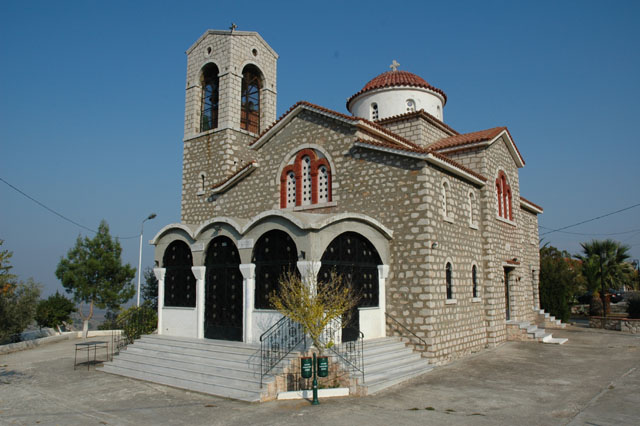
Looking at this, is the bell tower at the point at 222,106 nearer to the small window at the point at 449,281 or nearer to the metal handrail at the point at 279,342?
the metal handrail at the point at 279,342

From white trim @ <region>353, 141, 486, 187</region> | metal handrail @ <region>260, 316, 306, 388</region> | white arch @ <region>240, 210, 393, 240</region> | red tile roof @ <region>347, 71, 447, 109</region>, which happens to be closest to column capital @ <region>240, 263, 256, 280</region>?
white arch @ <region>240, 210, 393, 240</region>

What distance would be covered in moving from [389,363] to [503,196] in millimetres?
10631

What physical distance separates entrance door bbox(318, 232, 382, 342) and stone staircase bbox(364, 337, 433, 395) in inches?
29.5

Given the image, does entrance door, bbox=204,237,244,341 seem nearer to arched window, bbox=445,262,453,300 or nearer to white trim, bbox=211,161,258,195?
white trim, bbox=211,161,258,195

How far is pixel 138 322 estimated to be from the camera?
17109mm

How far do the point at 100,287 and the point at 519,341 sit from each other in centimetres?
2300

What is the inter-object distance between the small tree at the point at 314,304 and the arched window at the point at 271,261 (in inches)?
18.4

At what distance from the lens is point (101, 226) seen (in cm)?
2905

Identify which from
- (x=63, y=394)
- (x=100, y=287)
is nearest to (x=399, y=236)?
(x=63, y=394)

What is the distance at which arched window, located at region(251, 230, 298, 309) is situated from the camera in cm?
1304

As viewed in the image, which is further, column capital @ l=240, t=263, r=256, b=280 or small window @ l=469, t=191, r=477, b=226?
small window @ l=469, t=191, r=477, b=226

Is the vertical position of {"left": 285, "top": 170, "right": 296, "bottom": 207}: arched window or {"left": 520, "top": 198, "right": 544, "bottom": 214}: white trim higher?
{"left": 520, "top": 198, "right": 544, "bottom": 214}: white trim

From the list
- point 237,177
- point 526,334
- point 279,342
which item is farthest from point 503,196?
point 279,342

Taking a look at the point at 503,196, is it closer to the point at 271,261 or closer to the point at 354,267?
the point at 354,267
